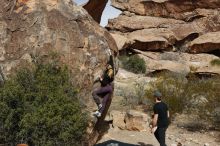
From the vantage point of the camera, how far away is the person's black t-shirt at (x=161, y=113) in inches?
311

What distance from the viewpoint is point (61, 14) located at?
839cm

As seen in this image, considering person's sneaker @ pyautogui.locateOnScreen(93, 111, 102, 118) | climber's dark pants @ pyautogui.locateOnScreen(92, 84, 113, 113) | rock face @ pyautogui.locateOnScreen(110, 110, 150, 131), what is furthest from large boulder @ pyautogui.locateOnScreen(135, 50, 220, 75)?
person's sneaker @ pyautogui.locateOnScreen(93, 111, 102, 118)

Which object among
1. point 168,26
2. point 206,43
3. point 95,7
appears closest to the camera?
point 95,7

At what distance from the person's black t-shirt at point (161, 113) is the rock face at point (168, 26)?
17.7 meters

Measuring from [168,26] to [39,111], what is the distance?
23.6 m

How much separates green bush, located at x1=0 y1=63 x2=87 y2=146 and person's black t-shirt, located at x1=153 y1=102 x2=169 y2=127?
58.9 inches

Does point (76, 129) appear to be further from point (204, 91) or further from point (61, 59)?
point (204, 91)

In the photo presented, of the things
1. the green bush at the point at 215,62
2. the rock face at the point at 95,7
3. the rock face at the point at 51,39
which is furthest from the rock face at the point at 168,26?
the rock face at the point at 51,39

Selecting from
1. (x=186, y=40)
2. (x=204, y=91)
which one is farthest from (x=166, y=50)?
(x=204, y=91)

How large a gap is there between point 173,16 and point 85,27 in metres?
22.4

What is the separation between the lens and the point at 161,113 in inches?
312

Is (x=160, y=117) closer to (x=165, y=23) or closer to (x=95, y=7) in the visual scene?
(x=95, y=7)

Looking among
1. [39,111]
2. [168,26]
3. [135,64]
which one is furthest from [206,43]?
[39,111]

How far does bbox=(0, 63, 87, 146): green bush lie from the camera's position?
22.0 feet
